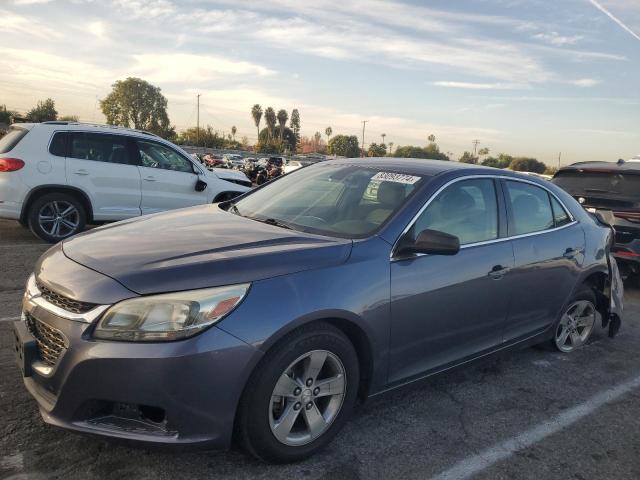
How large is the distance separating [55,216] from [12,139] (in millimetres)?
1188

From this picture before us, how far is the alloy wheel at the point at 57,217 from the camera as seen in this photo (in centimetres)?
755

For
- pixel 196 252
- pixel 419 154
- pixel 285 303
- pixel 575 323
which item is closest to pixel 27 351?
pixel 196 252

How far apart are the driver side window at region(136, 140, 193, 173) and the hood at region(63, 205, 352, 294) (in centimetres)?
522

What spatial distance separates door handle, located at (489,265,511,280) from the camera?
3.57m

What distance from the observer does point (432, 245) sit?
119 inches

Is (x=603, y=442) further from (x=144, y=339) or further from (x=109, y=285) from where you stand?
(x=109, y=285)

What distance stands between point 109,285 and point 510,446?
7.76 ft

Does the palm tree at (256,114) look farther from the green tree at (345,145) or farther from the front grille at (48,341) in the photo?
the front grille at (48,341)

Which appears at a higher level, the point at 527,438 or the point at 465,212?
the point at 465,212

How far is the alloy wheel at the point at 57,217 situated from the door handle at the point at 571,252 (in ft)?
21.2

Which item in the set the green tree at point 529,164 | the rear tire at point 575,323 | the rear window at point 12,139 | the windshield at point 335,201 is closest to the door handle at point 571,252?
the rear tire at point 575,323

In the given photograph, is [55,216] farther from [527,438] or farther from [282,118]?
[282,118]

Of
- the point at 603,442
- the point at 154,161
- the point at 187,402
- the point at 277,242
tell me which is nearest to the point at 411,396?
the point at 603,442

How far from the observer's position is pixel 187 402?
2332mm
